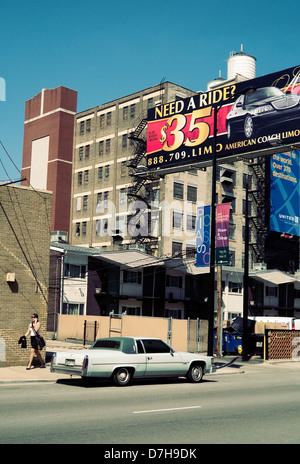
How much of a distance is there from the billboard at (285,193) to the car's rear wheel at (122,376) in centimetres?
4640

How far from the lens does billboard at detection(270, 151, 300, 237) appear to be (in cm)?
6259

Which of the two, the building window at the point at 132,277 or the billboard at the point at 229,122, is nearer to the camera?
the billboard at the point at 229,122

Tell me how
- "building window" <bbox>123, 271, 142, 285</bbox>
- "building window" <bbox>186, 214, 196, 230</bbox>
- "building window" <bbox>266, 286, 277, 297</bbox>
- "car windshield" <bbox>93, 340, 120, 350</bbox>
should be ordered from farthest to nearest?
"building window" <bbox>266, 286, 277, 297</bbox>
"building window" <bbox>186, 214, 196, 230</bbox>
"building window" <bbox>123, 271, 142, 285</bbox>
"car windshield" <bbox>93, 340, 120, 350</bbox>

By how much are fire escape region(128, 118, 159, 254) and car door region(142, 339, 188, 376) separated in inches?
1523

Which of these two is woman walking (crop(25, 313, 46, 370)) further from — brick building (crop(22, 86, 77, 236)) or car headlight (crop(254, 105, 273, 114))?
brick building (crop(22, 86, 77, 236))

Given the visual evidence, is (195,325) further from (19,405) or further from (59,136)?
(59,136)

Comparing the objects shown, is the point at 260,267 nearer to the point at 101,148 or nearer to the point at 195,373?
the point at 101,148

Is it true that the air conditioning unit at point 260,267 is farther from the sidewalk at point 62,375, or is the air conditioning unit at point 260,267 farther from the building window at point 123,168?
the sidewalk at point 62,375

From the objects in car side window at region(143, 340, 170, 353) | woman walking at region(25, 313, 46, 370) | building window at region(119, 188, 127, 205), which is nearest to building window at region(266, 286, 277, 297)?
building window at region(119, 188, 127, 205)

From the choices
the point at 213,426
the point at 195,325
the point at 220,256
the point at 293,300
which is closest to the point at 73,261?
the point at 195,325

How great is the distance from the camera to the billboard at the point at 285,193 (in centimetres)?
6259

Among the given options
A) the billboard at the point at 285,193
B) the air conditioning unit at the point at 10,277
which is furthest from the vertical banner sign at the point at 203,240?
the billboard at the point at 285,193

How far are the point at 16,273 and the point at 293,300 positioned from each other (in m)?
48.2

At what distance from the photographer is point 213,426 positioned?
35.1 ft
